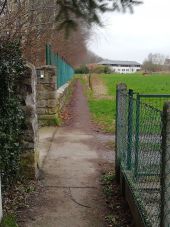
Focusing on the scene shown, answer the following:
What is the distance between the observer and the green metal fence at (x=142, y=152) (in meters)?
4.54

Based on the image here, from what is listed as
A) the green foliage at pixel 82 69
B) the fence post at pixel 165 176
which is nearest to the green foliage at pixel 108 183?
the fence post at pixel 165 176

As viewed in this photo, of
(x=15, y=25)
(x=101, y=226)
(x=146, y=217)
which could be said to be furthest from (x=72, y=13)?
(x=15, y=25)

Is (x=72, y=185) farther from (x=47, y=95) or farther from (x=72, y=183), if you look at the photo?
(x=47, y=95)

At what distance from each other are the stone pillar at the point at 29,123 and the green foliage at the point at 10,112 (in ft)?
0.37

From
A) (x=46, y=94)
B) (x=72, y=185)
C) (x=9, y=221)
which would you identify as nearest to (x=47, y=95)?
(x=46, y=94)

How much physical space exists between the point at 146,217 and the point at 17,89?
346cm

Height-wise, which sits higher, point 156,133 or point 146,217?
point 156,133

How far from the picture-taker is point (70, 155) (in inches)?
376

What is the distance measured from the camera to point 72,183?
292 inches

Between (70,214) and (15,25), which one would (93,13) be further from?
(15,25)

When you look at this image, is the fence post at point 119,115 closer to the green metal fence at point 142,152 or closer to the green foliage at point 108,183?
the green metal fence at point 142,152

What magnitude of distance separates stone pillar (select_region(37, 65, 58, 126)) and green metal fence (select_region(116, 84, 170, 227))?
20.4 feet

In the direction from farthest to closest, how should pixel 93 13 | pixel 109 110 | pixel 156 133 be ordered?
1. pixel 109 110
2. pixel 156 133
3. pixel 93 13

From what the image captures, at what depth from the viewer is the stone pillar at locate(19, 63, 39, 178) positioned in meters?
7.26
